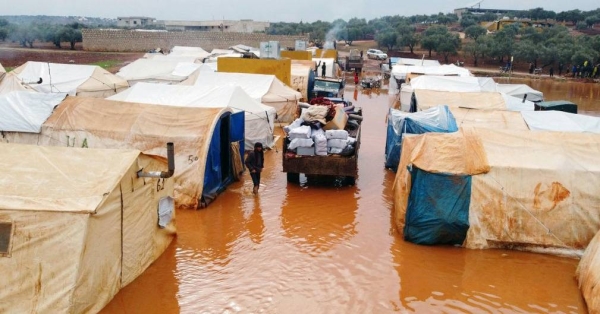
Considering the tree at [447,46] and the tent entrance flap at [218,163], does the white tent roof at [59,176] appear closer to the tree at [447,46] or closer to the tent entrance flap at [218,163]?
the tent entrance flap at [218,163]

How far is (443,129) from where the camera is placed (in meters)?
13.5

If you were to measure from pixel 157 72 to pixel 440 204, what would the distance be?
23.6 m

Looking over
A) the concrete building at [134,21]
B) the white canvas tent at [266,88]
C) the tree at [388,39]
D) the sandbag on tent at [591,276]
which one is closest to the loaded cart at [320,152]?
the sandbag on tent at [591,276]

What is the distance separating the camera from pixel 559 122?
47.8ft

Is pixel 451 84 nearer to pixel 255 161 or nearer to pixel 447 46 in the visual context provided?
pixel 255 161

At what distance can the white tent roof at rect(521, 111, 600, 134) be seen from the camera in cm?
1413

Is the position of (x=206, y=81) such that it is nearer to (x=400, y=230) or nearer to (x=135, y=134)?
(x=135, y=134)

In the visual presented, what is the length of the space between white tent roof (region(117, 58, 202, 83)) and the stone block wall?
3423 centimetres

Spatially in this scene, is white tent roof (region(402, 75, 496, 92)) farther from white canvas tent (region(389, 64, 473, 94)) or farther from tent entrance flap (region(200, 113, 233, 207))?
tent entrance flap (region(200, 113, 233, 207))

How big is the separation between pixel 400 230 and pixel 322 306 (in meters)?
3.34

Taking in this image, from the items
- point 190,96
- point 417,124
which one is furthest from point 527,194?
point 190,96

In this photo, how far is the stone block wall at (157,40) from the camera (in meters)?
63.2

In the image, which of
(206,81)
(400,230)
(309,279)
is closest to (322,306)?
(309,279)

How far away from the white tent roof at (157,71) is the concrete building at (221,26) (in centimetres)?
7159
